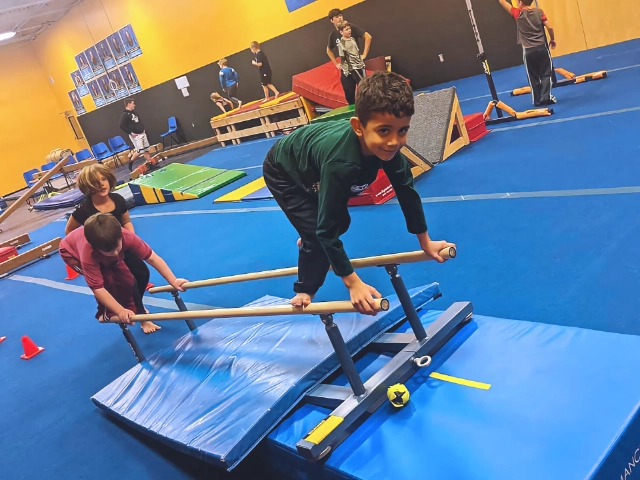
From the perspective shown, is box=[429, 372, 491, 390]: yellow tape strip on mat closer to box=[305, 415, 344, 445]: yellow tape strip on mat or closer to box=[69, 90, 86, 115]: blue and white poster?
box=[305, 415, 344, 445]: yellow tape strip on mat

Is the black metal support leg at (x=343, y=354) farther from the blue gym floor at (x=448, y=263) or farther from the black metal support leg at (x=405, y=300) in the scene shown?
the blue gym floor at (x=448, y=263)

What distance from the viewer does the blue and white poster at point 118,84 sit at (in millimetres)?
18516

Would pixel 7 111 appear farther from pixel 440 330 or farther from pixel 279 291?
pixel 440 330

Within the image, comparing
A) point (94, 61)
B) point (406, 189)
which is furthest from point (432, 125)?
point (94, 61)

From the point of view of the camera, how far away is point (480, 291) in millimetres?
3252

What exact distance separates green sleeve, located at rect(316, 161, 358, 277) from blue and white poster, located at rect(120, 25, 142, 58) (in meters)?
17.0

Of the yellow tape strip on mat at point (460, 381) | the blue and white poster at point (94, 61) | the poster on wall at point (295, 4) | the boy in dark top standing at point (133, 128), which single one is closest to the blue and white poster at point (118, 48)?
the blue and white poster at point (94, 61)

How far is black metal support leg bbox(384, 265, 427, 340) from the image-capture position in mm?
2387

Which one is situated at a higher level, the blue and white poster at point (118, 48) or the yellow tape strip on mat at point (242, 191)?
the blue and white poster at point (118, 48)

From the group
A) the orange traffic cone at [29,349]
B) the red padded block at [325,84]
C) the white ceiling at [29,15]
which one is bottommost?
the orange traffic cone at [29,349]

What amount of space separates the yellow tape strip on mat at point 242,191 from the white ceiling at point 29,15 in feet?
36.0

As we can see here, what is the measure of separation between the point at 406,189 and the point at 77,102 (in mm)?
22331

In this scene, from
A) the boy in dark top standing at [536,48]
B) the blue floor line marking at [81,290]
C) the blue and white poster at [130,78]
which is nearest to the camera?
the blue floor line marking at [81,290]

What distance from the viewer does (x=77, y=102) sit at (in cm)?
2141
